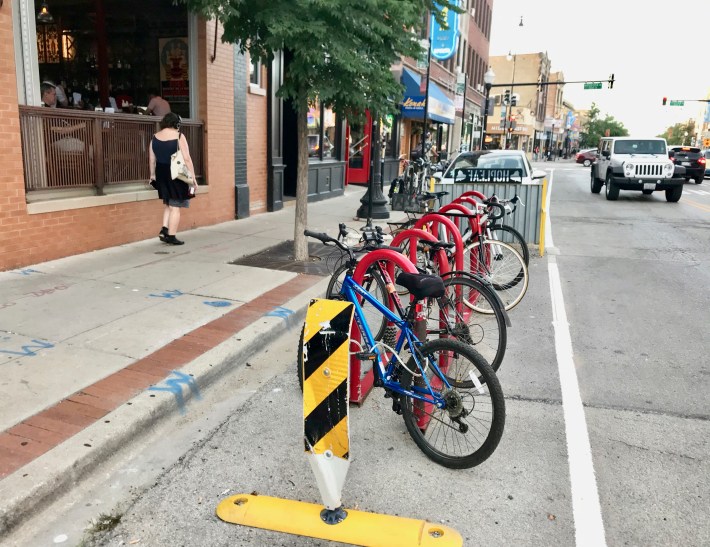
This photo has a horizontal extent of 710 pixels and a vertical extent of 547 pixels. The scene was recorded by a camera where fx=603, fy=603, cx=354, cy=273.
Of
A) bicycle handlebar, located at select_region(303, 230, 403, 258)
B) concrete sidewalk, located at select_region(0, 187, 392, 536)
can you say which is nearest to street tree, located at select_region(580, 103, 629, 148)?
concrete sidewalk, located at select_region(0, 187, 392, 536)

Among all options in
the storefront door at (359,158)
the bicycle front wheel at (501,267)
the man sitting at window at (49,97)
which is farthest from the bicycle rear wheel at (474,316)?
the storefront door at (359,158)

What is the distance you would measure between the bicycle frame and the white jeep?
1710 cm

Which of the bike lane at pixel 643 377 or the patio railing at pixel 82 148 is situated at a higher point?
the patio railing at pixel 82 148

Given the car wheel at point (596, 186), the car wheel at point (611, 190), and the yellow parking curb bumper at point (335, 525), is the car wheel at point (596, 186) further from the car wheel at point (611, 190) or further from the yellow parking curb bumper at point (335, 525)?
the yellow parking curb bumper at point (335, 525)

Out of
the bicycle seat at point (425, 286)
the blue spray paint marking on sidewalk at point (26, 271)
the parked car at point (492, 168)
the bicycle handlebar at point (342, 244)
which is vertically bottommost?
the blue spray paint marking on sidewalk at point (26, 271)

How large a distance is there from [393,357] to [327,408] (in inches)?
33.5

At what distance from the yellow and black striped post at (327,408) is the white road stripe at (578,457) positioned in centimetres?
119

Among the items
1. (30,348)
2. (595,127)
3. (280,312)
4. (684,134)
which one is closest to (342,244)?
(280,312)

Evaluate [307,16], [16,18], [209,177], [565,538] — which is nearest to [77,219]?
[16,18]

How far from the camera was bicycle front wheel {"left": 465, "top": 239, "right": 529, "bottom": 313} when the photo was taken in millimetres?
6184

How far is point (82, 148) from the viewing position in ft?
25.7

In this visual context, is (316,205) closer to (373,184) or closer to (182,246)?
(373,184)

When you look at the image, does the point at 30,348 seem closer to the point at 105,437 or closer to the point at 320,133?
the point at 105,437

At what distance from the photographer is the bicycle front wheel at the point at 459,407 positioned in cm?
326
